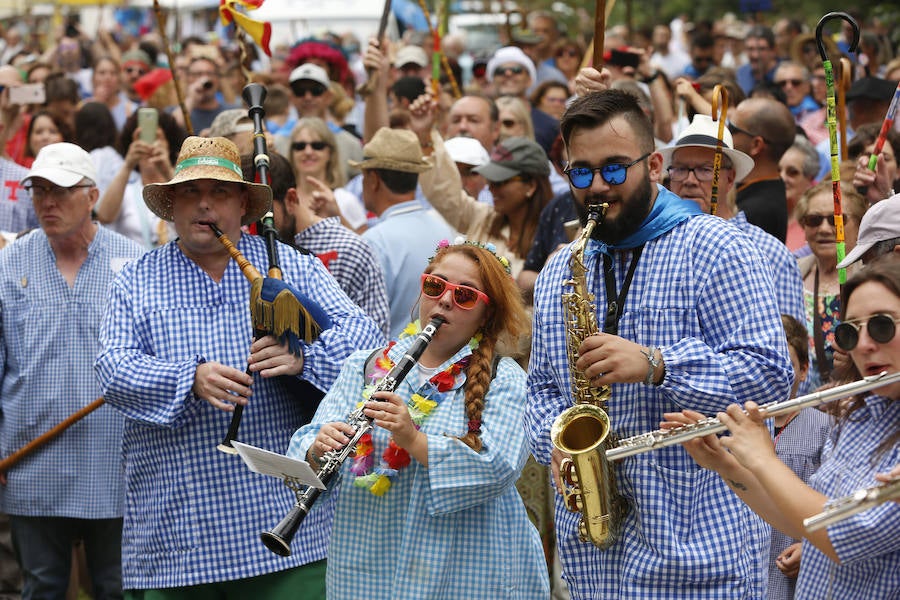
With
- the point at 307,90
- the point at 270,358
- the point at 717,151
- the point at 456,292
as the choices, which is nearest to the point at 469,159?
the point at 307,90

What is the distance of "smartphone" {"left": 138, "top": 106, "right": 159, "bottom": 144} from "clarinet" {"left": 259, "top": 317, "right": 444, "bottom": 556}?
477 cm

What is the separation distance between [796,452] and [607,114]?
6.49 ft

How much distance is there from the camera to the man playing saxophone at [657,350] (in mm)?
3955

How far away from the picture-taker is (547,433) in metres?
4.32

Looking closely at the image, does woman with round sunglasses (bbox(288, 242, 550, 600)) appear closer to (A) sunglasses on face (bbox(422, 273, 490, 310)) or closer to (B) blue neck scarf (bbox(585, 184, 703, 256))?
(A) sunglasses on face (bbox(422, 273, 490, 310))

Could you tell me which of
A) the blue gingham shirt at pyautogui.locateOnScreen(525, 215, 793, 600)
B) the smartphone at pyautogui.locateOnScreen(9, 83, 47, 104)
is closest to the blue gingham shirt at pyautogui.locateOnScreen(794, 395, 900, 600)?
the blue gingham shirt at pyautogui.locateOnScreen(525, 215, 793, 600)

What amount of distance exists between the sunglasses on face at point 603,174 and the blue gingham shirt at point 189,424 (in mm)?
1481

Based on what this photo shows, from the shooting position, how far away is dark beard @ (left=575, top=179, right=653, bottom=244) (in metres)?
4.16

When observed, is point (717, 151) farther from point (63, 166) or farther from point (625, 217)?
point (63, 166)

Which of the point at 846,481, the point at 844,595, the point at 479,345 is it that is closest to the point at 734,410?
the point at 846,481

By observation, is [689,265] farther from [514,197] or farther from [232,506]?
[514,197]

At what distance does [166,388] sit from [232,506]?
0.54m

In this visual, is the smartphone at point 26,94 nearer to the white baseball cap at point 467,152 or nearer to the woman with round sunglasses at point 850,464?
the white baseball cap at point 467,152

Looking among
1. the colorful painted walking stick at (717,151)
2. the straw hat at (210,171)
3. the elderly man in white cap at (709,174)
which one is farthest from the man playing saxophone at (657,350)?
the elderly man in white cap at (709,174)
